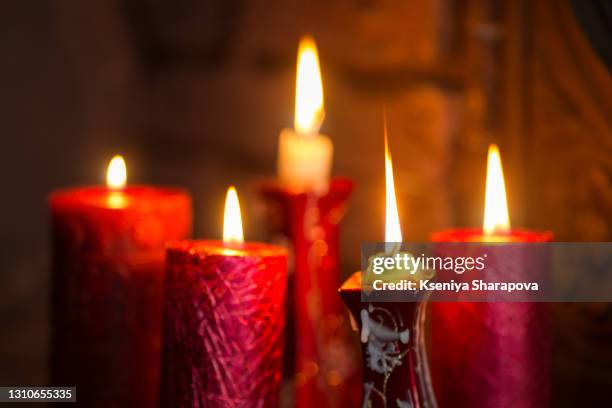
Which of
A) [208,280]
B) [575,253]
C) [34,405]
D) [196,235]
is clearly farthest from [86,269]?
[196,235]

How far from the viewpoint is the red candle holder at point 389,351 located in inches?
22.0

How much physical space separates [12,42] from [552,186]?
800mm

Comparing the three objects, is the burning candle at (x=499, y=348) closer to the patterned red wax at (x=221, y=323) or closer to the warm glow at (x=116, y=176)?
the patterned red wax at (x=221, y=323)

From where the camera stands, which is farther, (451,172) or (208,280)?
(451,172)

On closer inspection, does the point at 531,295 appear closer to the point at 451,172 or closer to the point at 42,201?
the point at 451,172

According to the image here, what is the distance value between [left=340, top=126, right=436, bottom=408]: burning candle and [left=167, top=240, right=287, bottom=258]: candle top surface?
8cm

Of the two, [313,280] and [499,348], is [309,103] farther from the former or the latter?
[499,348]

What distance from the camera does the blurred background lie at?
2.82ft

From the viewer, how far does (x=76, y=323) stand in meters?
0.74

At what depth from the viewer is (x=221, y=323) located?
0.61 meters

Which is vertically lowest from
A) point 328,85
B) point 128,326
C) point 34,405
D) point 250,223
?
point 34,405

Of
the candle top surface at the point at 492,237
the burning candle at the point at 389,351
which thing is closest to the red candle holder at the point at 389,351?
the burning candle at the point at 389,351

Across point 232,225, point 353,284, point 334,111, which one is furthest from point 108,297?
point 334,111

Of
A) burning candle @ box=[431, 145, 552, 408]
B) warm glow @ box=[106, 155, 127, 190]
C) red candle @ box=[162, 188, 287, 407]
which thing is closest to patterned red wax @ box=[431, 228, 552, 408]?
burning candle @ box=[431, 145, 552, 408]
